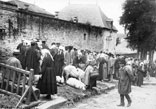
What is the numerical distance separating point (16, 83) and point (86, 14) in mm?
32913

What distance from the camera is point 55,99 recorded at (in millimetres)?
9852

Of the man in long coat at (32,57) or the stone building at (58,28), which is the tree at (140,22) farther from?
the man in long coat at (32,57)

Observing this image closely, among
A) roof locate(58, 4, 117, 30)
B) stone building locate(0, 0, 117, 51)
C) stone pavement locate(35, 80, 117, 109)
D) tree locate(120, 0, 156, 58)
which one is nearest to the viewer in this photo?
stone pavement locate(35, 80, 117, 109)

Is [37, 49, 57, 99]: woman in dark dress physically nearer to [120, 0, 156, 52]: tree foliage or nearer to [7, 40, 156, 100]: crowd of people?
[7, 40, 156, 100]: crowd of people

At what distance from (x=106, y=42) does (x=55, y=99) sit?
2758 cm

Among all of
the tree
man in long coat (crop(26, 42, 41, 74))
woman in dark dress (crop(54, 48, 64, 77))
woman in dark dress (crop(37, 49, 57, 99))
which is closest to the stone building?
the tree

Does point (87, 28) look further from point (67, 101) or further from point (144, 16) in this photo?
point (67, 101)

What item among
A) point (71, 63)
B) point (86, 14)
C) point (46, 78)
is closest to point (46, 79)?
Result: point (46, 78)

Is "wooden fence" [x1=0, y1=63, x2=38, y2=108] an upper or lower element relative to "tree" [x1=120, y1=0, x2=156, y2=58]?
lower

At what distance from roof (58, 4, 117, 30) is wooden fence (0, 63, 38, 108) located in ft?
99.2

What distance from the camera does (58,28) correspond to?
23391 millimetres

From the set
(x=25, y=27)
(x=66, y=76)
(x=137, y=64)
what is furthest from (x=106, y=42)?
(x=66, y=76)

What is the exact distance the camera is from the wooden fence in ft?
26.8

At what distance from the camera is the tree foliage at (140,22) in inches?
1353
